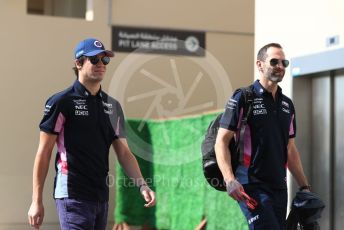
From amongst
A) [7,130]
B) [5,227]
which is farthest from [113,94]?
[5,227]

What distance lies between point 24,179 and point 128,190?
84.3 inches

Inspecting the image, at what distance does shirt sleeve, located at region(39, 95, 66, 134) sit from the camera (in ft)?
14.4

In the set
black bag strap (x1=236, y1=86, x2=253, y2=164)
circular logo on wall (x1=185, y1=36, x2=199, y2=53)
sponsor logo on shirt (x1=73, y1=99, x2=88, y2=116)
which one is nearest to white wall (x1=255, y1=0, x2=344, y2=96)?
black bag strap (x1=236, y1=86, x2=253, y2=164)

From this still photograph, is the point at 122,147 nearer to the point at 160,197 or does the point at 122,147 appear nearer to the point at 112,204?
the point at 160,197

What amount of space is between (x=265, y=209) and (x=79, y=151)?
1421 mm

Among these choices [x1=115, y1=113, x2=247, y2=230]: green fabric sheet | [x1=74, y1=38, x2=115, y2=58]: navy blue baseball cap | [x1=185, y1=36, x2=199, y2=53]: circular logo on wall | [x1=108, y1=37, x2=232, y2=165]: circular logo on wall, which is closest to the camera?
[x1=74, y1=38, x2=115, y2=58]: navy blue baseball cap

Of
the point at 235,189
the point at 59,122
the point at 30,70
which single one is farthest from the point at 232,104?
the point at 30,70

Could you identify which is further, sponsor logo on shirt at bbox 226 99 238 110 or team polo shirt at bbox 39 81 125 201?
sponsor logo on shirt at bbox 226 99 238 110

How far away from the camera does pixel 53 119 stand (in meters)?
4.38

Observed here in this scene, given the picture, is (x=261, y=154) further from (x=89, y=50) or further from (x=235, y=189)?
(x=89, y=50)

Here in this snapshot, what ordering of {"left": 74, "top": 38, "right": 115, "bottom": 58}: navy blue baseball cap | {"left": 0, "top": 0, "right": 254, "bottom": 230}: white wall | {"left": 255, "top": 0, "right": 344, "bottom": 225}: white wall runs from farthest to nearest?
{"left": 0, "top": 0, "right": 254, "bottom": 230}: white wall < {"left": 255, "top": 0, "right": 344, "bottom": 225}: white wall < {"left": 74, "top": 38, "right": 115, "bottom": 58}: navy blue baseball cap

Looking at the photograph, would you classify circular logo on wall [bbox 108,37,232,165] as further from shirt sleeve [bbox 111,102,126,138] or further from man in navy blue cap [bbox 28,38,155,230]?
man in navy blue cap [bbox 28,38,155,230]

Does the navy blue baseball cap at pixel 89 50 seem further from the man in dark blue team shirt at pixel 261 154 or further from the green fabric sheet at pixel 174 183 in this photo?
the green fabric sheet at pixel 174 183

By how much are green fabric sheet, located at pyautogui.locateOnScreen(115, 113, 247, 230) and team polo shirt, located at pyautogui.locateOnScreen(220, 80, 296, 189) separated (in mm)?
3262
